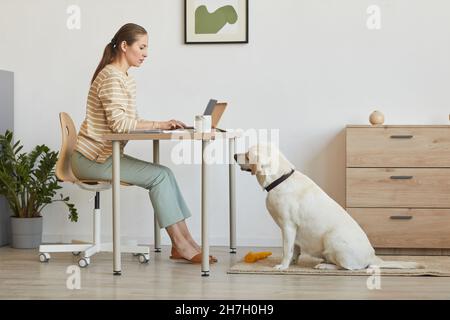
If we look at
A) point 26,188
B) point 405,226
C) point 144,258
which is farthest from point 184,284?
point 26,188

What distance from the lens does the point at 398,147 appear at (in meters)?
4.88

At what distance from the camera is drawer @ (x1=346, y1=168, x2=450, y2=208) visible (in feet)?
15.9

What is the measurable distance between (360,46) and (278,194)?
62.0 inches

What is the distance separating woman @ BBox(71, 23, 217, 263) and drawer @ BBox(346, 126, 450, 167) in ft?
4.01

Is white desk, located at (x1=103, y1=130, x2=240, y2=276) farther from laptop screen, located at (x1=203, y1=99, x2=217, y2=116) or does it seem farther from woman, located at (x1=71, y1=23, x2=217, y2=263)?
woman, located at (x1=71, y1=23, x2=217, y2=263)

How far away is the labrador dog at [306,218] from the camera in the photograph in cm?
407

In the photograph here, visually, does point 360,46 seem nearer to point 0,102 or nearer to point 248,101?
point 248,101

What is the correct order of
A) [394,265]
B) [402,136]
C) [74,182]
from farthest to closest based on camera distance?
[402,136], [74,182], [394,265]

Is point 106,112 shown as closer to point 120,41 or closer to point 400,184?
point 120,41

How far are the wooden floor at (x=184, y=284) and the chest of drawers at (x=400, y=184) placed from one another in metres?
0.90

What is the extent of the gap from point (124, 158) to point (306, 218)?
107cm

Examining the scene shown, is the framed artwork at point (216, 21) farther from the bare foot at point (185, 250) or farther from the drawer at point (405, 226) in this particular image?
the bare foot at point (185, 250)

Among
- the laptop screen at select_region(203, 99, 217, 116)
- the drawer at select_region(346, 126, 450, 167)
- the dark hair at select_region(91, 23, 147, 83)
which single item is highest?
the dark hair at select_region(91, 23, 147, 83)

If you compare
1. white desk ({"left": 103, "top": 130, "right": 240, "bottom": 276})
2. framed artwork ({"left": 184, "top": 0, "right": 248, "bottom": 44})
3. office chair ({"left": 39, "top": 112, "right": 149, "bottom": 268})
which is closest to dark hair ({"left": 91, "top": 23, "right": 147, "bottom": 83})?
office chair ({"left": 39, "top": 112, "right": 149, "bottom": 268})
